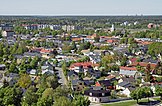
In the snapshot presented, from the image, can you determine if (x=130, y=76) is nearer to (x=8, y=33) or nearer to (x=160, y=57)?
(x=160, y=57)

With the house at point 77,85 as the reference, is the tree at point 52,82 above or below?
above

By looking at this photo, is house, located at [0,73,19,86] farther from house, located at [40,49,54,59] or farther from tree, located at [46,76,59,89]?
house, located at [40,49,54,59]

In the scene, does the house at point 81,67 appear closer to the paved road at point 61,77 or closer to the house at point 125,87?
the paved road at point 61,77

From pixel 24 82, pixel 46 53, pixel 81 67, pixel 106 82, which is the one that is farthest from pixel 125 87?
pixel 46 53

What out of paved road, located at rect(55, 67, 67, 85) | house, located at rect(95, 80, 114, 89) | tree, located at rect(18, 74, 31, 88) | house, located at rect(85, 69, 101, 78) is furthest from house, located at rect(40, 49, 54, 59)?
tree, located at rect(18, 74, 31, 88)

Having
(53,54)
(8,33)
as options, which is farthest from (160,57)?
(8,33)

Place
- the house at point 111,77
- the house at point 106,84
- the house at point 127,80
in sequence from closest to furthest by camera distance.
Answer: the house at point 106,84 < the house at point 127,80 < the house at point 111,77

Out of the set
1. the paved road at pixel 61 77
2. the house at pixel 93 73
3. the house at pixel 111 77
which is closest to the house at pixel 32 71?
the paved road at pixel 61 77
